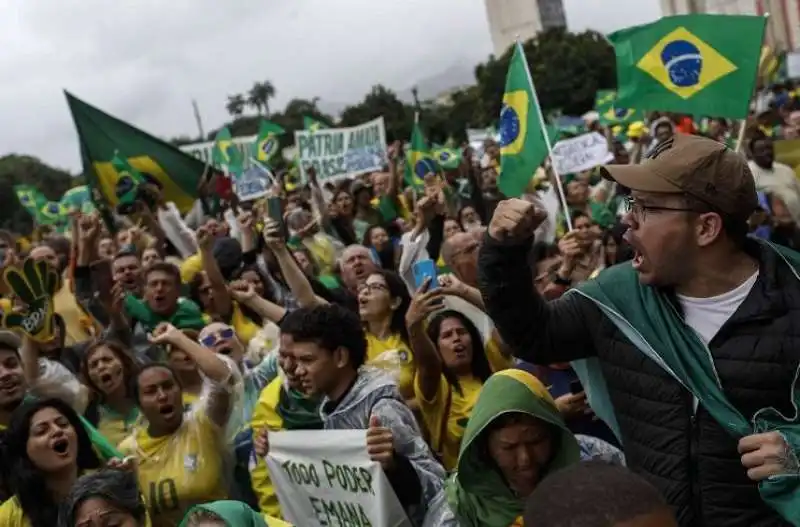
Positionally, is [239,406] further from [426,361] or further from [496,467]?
[496,467]

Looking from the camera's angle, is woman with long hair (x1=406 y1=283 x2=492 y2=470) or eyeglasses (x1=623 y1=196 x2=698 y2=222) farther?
woman with long hair (x1=406 y1=283 x2=492 y2=470)

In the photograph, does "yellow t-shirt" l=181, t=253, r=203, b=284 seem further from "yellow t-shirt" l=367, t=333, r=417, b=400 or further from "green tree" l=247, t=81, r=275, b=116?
"green tree" l=247, t=81, r=275, b=116

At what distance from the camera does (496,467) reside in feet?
9.02

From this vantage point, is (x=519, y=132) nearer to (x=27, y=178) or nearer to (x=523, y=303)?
(x=523, y=303)

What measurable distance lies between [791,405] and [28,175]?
56.1 meters

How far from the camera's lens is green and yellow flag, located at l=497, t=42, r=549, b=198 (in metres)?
6.11

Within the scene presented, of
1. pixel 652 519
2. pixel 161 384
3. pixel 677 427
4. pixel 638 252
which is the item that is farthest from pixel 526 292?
pixel 161 384

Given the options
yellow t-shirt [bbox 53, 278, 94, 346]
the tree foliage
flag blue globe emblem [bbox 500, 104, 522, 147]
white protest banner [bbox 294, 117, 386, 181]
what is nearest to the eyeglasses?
flag blue globe emblem [bbox 500, 104, 522, 147]

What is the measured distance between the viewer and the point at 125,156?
25.9ft

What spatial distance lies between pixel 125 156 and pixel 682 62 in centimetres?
451

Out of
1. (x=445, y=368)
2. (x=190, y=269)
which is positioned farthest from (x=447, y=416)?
(x=190, y=269)

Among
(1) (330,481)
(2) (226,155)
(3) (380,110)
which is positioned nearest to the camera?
(1) (330,481)

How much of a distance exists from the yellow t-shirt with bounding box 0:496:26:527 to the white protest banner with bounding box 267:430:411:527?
888 mm

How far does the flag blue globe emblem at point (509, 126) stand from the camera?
20.5 feet
